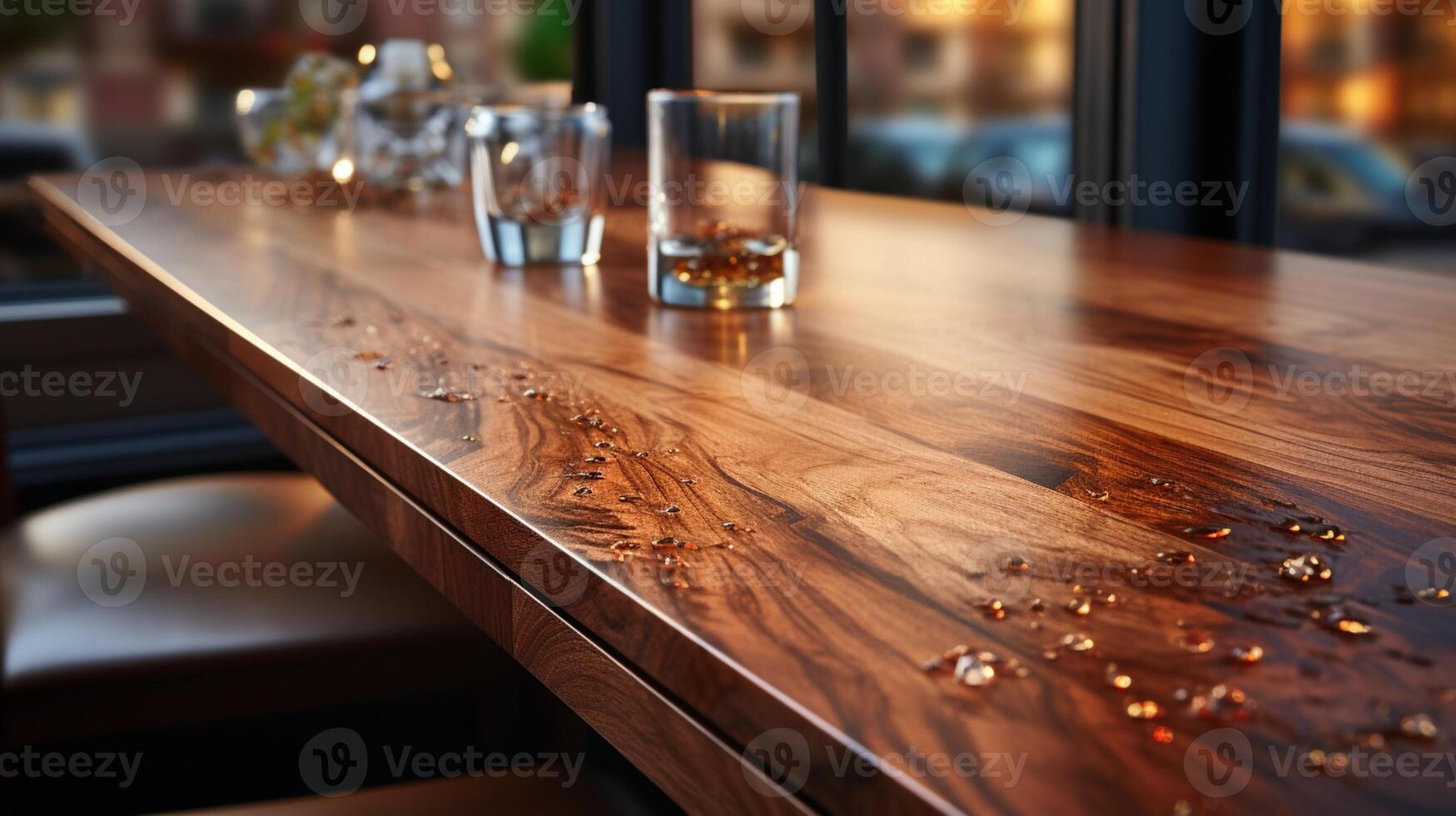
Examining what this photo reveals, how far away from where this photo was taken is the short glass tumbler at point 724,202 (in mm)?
933

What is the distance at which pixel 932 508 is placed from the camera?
1.61 ft

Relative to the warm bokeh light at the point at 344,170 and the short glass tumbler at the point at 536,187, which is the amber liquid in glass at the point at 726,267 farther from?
the warm bokeh light at the point at 344,170

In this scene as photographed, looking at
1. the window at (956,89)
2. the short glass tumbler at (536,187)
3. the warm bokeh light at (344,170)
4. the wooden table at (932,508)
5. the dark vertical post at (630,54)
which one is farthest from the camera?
the window at (956,89)

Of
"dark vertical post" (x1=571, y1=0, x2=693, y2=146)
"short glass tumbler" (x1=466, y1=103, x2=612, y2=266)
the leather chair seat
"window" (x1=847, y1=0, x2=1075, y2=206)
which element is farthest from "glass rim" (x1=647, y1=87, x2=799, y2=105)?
"window" (x1=847, y1=0, x2=1075, y2=206)

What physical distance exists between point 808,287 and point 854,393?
0.35m

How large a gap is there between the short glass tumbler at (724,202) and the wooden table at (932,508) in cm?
3

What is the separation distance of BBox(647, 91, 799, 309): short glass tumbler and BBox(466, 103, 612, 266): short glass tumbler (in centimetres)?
23

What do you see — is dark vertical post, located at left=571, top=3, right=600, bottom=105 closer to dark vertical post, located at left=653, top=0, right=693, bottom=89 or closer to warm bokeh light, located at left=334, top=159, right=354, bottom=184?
dark vertical post, located at left=653, top=0, right=693, bottom=89

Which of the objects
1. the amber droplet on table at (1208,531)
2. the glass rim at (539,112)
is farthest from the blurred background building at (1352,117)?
the amber droplet on table at (1208,531)

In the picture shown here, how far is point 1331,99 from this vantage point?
1.77 metres

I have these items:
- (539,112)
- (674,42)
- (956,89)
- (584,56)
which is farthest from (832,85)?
(956,89)

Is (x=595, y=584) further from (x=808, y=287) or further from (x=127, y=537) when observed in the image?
(x=127, y=537)

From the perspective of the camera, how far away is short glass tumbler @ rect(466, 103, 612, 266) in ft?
3.85

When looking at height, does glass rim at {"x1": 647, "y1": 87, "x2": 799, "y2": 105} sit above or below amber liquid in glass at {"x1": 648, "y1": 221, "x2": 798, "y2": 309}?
above
